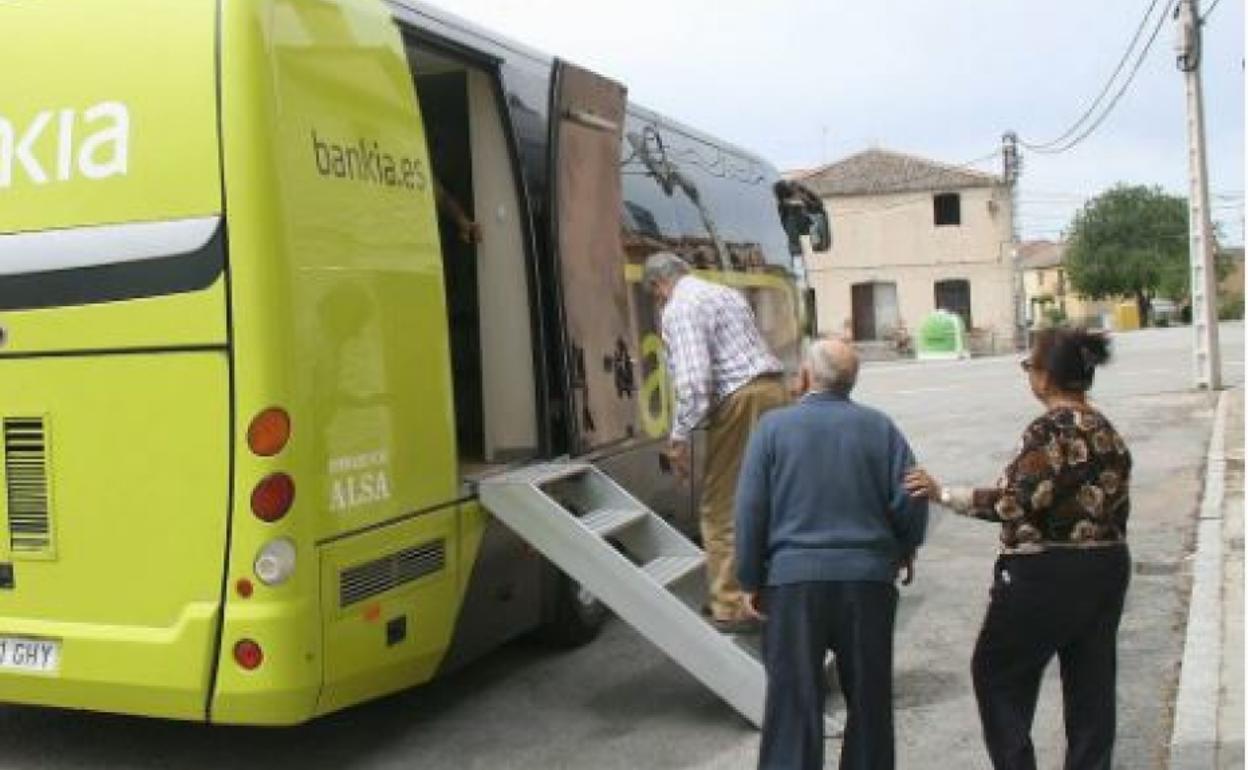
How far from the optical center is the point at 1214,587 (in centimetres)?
785

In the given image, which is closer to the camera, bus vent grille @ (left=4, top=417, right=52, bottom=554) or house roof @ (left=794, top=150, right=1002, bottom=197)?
bus vent grille @ (left=4, top=417, right=52, bottom=554)

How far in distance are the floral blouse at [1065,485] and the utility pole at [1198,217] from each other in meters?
19.5

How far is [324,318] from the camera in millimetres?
4879

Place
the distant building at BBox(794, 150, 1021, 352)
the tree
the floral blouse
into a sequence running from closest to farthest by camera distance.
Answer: the floral blouse, the distant building at BBox(794, 150, 1021, 352), the tree

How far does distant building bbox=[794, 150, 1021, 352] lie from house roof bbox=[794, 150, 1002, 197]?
41mm

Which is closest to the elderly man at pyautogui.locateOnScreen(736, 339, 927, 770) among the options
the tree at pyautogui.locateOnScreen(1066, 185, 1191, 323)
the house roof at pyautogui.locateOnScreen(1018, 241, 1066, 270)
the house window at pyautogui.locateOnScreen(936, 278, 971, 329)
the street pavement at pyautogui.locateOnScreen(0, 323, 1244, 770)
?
the street pavement at pyautogui.locateOnScreen(0, 323, 1244, 770)

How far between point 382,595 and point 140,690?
2.85 ft

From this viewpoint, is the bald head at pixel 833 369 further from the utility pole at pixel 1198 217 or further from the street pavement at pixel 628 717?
the utility pole at pixel 1198 217

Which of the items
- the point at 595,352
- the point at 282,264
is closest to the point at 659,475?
the point at 595,352

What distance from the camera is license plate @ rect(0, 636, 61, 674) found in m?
4.99

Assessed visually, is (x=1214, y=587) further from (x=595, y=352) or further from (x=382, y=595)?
(x=382, y=595)

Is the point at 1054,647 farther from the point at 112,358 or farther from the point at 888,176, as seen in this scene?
the point at 888,176

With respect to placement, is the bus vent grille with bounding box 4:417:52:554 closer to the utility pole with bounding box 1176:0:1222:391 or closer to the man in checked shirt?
the man in checked shirt

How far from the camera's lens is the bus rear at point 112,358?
15.6ft
